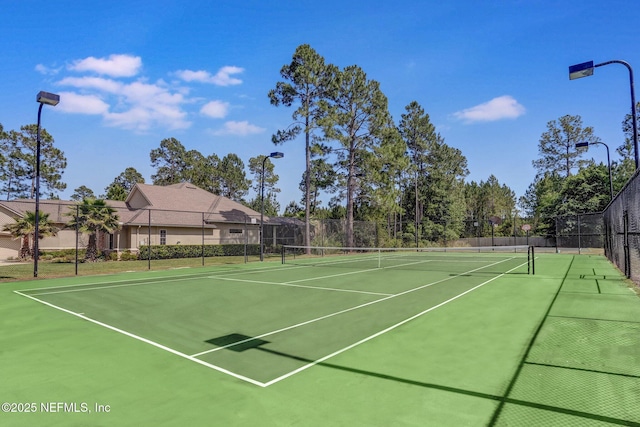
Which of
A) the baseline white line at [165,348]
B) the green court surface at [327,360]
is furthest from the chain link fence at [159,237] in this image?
the green court surface at [327,360]

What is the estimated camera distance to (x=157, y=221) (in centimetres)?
2670

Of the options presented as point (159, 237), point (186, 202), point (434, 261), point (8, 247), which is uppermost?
point (186, 202)

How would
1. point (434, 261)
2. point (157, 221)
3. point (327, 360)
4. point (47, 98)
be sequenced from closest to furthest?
point (327, 360)
point (47, 98)
point (434, 261)
point (157, 221)

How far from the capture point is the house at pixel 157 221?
83.5 feet

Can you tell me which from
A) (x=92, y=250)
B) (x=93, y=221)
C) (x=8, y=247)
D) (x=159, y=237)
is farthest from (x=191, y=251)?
(x=8, y=247)

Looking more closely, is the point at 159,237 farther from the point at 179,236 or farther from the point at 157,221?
the point at 179,236

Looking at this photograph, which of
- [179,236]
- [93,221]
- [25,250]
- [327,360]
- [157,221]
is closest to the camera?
[327,360]

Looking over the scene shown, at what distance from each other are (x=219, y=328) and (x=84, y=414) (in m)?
2.98

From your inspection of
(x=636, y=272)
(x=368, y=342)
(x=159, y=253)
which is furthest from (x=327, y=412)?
(x=159, y=253)

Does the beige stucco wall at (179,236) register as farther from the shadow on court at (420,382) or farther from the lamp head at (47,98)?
the shadow on court at (420,382)

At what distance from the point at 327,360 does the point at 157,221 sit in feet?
82.6

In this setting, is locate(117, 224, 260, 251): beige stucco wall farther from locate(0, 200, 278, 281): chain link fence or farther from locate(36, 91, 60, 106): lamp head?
locate(36, 91, 60, 106): lamp head

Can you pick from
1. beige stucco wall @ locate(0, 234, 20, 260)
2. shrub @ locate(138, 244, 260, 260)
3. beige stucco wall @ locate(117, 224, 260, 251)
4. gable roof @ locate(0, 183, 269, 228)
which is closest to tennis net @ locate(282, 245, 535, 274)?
shrub @ locate(138, 244, 260, 260)

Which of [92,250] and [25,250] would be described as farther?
[25,250]
